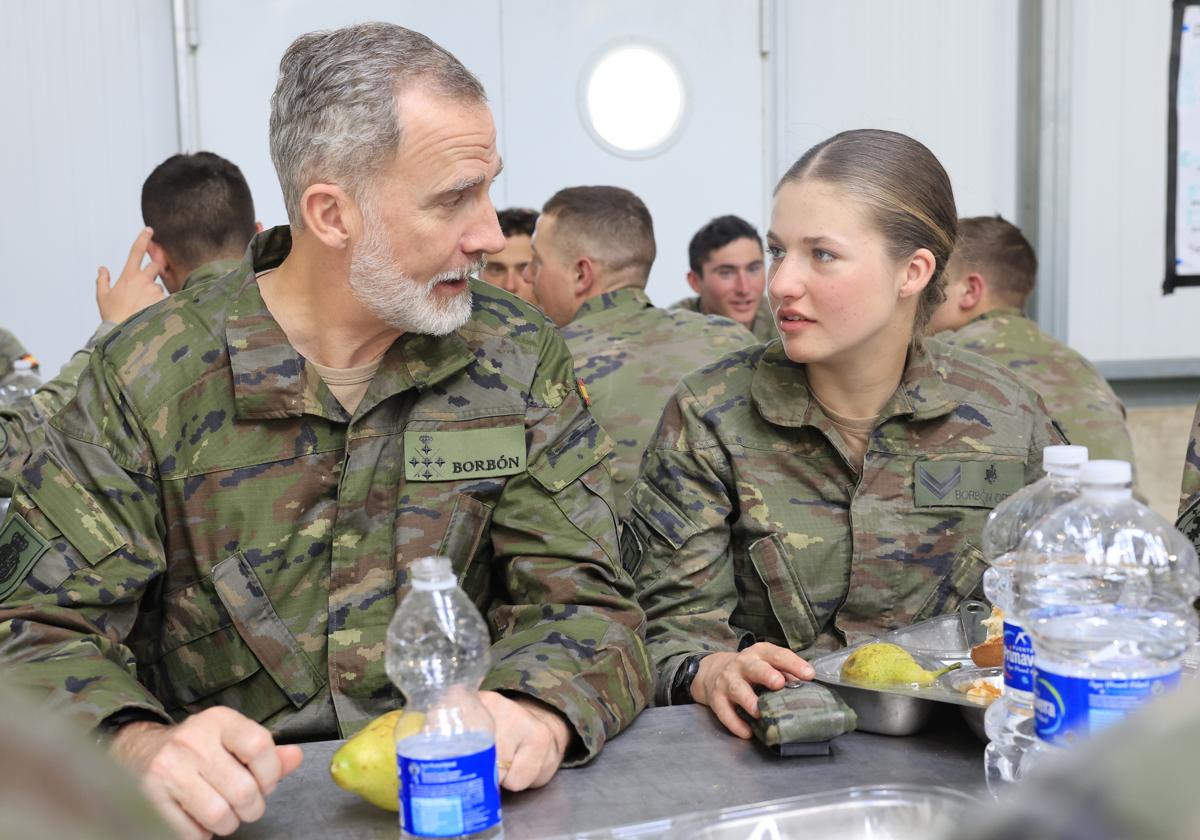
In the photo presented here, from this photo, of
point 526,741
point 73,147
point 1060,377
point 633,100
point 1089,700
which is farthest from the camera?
point 633,100

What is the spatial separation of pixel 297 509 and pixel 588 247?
2377mm

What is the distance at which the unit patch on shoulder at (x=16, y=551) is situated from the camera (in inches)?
53.9

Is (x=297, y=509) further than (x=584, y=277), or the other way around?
(x=584, y=277)

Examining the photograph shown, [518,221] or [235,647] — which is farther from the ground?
[518,221]

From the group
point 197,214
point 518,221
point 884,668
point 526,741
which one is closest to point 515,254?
point 518,221

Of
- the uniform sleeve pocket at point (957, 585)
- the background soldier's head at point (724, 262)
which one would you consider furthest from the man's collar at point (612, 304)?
the uniform sleeve pocket at point (957, 585)

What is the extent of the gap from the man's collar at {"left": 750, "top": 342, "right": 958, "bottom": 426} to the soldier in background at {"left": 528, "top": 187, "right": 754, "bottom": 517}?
60 cm

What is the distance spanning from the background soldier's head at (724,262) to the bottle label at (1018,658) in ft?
11.7

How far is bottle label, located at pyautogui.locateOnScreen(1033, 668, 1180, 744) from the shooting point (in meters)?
0.91

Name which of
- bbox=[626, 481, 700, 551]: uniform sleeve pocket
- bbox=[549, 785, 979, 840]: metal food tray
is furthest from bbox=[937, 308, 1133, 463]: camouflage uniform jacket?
bbox=[549, 785, 979, 840]: metal food tray

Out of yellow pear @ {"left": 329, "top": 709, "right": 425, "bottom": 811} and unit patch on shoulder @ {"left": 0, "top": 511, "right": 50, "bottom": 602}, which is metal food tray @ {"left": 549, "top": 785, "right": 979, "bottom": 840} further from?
unit patch on shoulder @ {"left": 0, "top": 511, "right": 50, "bottom": 602}

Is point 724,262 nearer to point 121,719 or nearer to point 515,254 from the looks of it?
point 515,254

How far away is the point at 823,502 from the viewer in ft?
6.12

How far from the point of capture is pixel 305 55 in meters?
1.62
